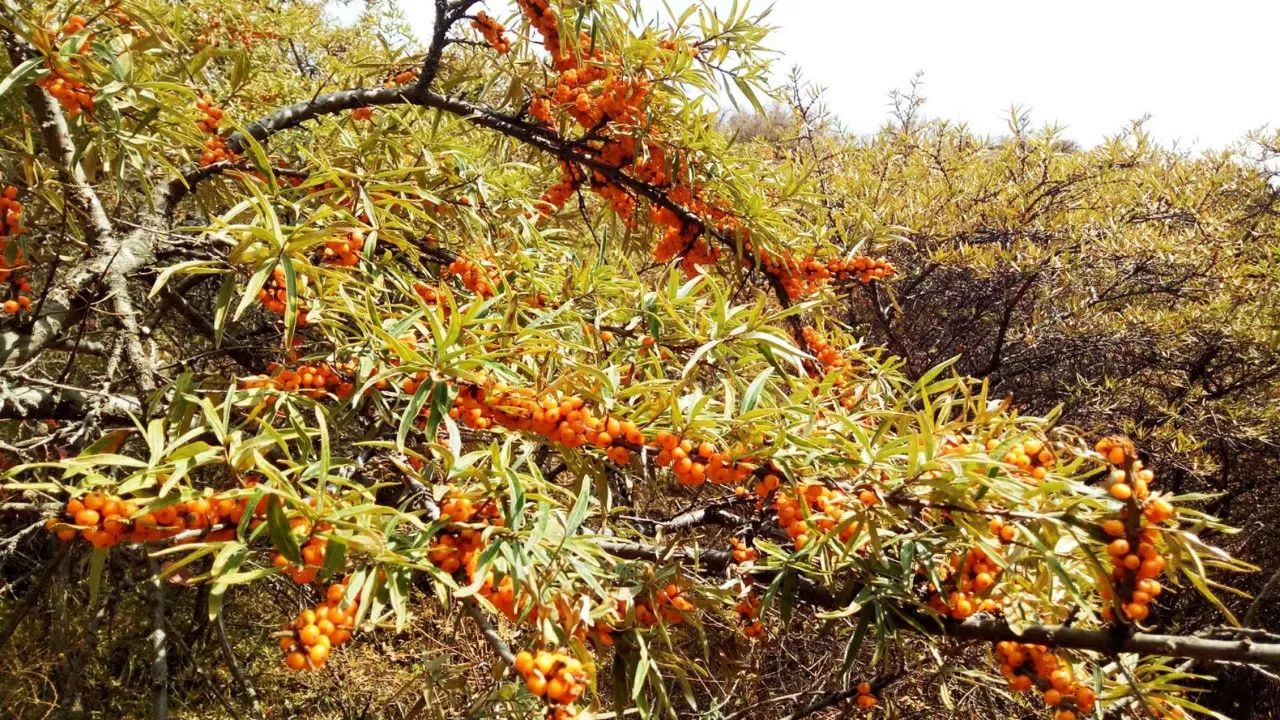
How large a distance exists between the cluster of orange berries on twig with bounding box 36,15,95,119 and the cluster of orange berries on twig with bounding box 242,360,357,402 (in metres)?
0.76

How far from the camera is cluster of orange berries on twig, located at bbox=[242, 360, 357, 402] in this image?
1338 mm

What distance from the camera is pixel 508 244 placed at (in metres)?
2.41

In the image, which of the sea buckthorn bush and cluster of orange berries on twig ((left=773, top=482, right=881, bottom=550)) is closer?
the sea buckthorn bush

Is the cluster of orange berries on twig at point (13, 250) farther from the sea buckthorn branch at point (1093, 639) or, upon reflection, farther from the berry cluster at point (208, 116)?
the sea buckthorn branch at point (1093, 639)

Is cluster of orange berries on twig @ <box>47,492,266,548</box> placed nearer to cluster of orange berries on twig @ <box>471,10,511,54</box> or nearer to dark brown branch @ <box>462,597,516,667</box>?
dark brown branch @ <box>462,597,516,667</box>

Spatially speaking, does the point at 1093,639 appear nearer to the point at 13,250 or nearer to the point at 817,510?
the point at 817,510

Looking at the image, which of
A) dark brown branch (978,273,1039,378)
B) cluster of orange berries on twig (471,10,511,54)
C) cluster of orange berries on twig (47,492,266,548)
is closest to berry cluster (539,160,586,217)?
cluster of orange berries on twig (471,10,511,54)

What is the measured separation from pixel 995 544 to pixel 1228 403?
3.26 metres

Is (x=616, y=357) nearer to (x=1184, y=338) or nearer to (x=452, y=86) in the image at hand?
(x=452, y=86)

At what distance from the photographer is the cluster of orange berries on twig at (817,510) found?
1220 mm

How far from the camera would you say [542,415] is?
1.23 m

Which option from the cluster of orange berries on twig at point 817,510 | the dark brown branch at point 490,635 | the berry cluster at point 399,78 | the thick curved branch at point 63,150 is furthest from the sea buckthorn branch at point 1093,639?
the berry cluster at point 399,78

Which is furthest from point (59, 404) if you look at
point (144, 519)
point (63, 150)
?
point (144, 519)

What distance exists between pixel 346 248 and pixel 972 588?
1.35 m
